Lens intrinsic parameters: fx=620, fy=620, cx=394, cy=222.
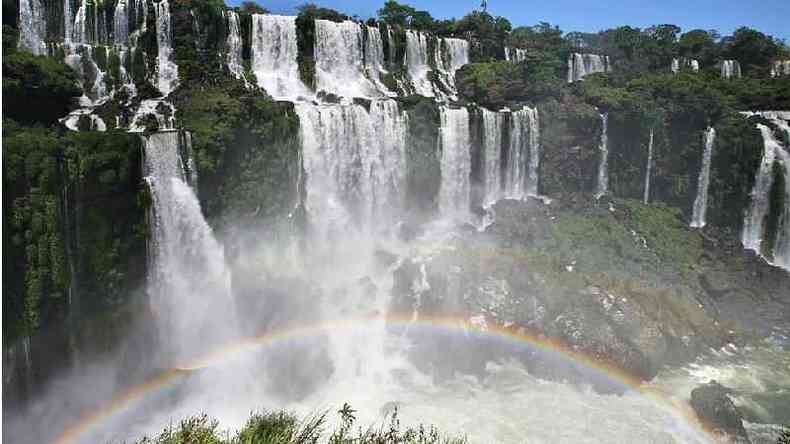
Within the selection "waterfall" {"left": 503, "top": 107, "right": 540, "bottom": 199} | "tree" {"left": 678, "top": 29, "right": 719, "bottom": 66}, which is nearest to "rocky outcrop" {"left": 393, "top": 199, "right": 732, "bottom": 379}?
"waterfall" {"left": 503, "top": 107, "right": 540, "bottom": 199}

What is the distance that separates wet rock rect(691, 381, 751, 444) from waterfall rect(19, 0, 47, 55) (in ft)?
98.0

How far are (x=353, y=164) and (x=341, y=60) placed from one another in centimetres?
1171

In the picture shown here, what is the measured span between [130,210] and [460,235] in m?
15.4

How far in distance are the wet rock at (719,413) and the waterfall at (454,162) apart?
15.7m

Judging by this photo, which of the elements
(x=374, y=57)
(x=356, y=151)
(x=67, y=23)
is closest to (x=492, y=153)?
(x=356, y=151)

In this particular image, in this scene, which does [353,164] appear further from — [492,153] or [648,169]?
[648,169]

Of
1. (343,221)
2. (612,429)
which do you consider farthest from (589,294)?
(343,221)

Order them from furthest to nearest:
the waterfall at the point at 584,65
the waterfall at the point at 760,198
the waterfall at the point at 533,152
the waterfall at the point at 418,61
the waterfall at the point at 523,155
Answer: the waterfall at the point at 584,65 → the waterfall at the point at 418,61 → the waterfall at the point at 533,152 → the waterfall at the point at 523,155 → the waterfall at the point at 760,198

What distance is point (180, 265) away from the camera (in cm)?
2102

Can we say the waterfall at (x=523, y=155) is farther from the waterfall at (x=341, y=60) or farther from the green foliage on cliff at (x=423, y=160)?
the waterfall at (x=341, y=60)

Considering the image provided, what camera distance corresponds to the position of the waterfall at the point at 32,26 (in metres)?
28.0

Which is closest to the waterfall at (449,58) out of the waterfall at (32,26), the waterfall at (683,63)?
the waterfall at (683,63)

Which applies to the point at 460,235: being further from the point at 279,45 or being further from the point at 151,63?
the point at 151,63

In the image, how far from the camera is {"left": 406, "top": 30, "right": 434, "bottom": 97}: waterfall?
4084 centimetres
